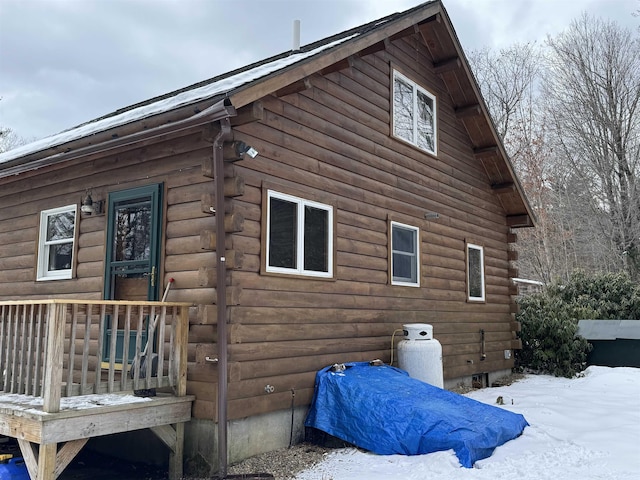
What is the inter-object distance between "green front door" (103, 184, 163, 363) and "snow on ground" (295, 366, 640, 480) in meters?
2.61

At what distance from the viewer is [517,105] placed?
26.5 m

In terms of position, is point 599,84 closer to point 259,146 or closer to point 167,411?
point 259,146

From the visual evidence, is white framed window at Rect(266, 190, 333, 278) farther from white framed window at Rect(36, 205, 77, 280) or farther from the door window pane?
white framed window at Rect(36, 205, 77, 280)

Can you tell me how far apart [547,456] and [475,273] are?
220 inches

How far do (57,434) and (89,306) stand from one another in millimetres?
1040

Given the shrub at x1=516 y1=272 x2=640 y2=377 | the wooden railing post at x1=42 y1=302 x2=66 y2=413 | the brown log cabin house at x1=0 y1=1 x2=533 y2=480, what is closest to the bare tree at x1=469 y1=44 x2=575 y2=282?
the shrub at x1=516 y1=272 x2=640 y2=377

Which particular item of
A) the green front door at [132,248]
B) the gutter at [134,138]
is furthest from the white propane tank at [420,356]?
the gutter at [134,138]

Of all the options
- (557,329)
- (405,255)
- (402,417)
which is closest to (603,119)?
(557,329)

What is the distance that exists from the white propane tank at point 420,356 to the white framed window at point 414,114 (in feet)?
10.2

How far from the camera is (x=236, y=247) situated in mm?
5703

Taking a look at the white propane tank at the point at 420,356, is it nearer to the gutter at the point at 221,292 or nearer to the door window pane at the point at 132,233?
the gutter at the point at 221,292

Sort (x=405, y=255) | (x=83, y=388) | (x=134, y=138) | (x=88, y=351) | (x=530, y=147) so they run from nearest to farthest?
(x=83, y=388) < (x=88, y=351) < (x=134, y=138) < (x=405, y=255) < (x=530, y=147)

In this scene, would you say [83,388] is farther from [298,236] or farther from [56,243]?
[56,243]

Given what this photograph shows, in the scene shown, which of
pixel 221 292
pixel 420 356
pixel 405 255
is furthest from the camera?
pixel 405 255
